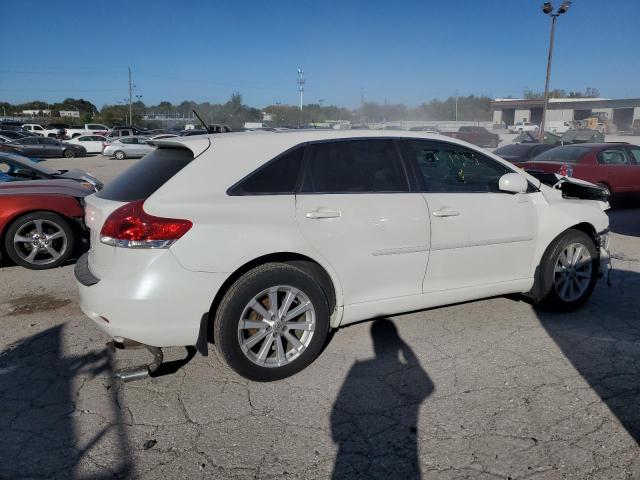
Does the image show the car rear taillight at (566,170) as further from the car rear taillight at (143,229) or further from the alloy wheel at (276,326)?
the car rear taillight at (143,229)

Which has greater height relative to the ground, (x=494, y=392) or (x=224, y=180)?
(x=224, y=180)

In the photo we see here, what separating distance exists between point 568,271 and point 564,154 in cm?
751

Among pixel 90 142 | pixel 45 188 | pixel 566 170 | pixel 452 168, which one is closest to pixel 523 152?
pixel 566 170

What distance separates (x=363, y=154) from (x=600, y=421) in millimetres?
2280

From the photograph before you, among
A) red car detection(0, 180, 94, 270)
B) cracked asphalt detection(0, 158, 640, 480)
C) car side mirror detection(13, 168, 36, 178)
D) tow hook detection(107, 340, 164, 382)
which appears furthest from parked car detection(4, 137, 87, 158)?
tow hook detection(107, 340, 164, 382)

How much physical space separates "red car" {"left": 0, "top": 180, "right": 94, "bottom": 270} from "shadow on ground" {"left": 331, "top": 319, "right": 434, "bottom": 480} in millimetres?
4194

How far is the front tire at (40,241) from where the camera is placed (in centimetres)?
591

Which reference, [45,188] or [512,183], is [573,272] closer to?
[512,183]

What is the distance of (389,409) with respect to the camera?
305 cm

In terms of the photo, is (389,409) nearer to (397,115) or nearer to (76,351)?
(76,351)

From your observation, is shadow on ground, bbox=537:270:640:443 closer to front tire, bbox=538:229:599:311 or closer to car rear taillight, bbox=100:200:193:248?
front tire, bbox=538:229:599:311

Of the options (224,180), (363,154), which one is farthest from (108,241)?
(363,154)

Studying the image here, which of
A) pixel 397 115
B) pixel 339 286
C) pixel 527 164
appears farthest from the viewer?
pixel 397 115

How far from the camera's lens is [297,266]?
134 inches
